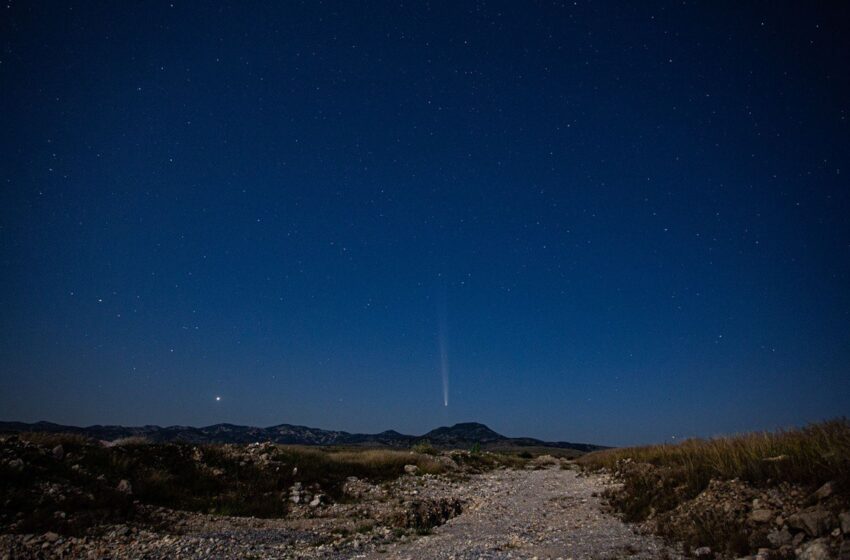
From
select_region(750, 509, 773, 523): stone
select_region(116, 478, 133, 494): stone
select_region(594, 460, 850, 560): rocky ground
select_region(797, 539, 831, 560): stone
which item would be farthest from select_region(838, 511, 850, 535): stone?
select_region(116, 478, 133, 494): stone

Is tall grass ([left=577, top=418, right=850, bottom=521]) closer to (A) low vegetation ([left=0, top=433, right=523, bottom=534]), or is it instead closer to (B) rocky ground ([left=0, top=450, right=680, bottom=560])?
(B) rocky ground ([left=0, top=450, right=680, bottom=560])

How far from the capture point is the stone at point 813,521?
24.3 feet

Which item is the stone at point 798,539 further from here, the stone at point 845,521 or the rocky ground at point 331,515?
the stone at point 845,521

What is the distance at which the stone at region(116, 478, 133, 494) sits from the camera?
15171 mm

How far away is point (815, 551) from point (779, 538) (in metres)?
1.63

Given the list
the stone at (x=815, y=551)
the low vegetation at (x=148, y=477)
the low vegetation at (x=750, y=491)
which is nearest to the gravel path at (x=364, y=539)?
the low vegetation at (x=750, y=491)

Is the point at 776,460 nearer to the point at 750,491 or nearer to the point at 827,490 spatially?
the point at 750,491

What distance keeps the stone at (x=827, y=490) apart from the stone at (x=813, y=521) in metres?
0.67

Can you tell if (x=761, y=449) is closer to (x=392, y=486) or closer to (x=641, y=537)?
(x=641, y=537)

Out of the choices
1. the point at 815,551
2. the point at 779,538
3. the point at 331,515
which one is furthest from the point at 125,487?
the point at 815,551

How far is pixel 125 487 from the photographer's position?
15.3 metres

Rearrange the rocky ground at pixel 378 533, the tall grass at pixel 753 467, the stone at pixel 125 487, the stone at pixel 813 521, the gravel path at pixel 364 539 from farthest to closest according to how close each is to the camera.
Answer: the stone at pixel 125 487, the rocky ground at pixel 378 533, the gravel path at pixel 364 539, the tall grass at pixel 753 467, the stone at pixel 813 521

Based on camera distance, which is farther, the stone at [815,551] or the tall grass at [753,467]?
the tall grass at [753,467]

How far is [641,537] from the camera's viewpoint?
421 inches
